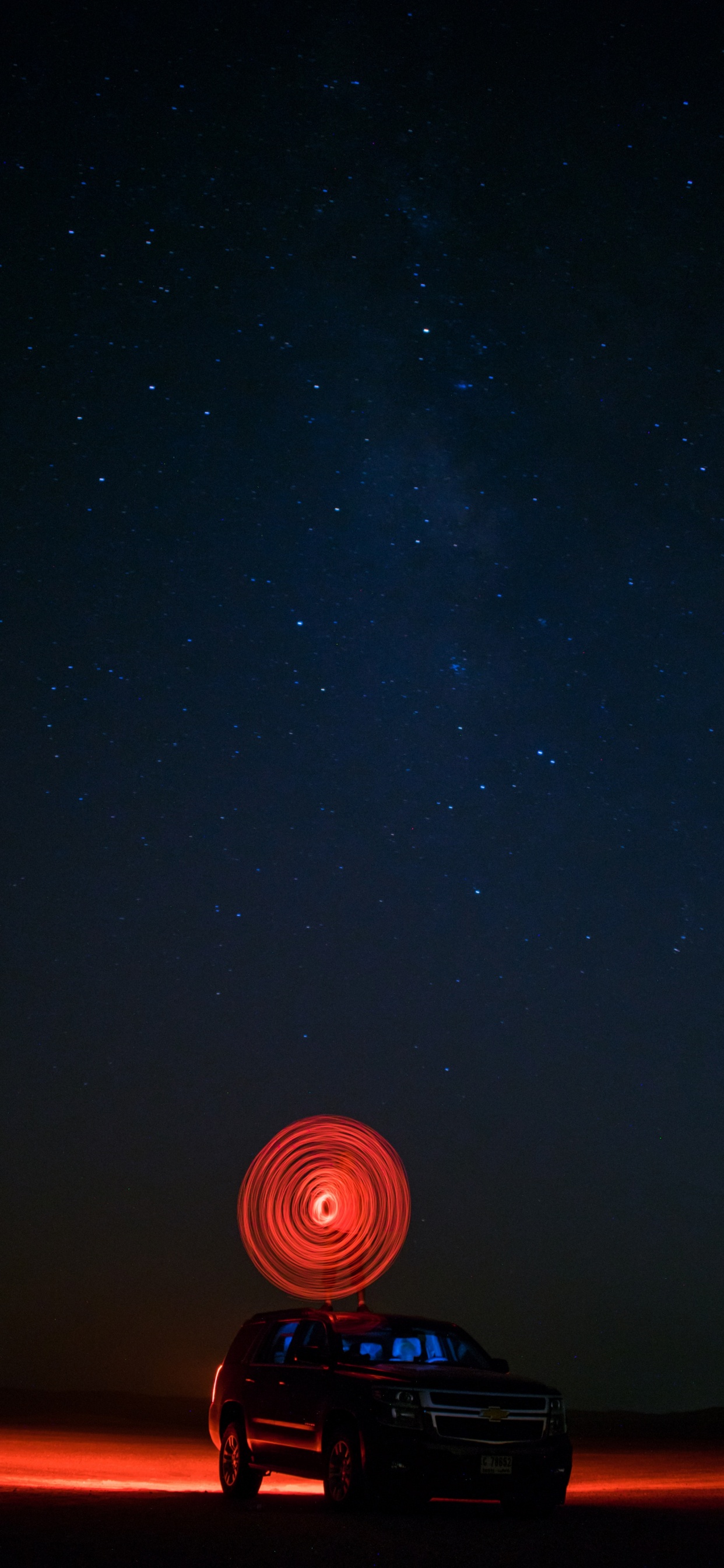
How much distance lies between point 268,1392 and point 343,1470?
170 centimetres

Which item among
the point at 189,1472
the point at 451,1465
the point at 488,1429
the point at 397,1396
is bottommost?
the point at 189,1472

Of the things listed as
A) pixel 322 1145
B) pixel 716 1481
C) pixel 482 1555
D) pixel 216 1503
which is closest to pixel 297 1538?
pixel 482 1555

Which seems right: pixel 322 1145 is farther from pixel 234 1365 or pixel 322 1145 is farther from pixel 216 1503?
pixel 216 1503

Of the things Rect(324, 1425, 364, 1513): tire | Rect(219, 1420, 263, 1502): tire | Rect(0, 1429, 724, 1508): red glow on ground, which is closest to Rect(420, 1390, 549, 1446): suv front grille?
Rect(324, 1425, 364, 1513): tire

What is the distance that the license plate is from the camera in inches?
417

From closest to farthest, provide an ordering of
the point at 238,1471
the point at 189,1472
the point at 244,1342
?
the point at 238,1471, the point at 244,1342, the point at 189,1472

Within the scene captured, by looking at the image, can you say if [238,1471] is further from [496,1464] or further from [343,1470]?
[496,1464]

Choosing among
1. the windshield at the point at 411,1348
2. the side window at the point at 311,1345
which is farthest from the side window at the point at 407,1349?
the side window at the point at 311,1345

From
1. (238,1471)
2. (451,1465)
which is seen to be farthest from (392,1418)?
(238,1471)

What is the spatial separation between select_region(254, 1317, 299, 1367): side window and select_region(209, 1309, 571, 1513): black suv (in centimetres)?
2

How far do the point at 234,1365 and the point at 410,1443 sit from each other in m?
3.33

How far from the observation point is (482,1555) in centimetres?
848

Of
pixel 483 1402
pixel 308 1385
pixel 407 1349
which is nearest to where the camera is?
pixel 483 1402

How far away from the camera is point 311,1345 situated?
12.1 m
